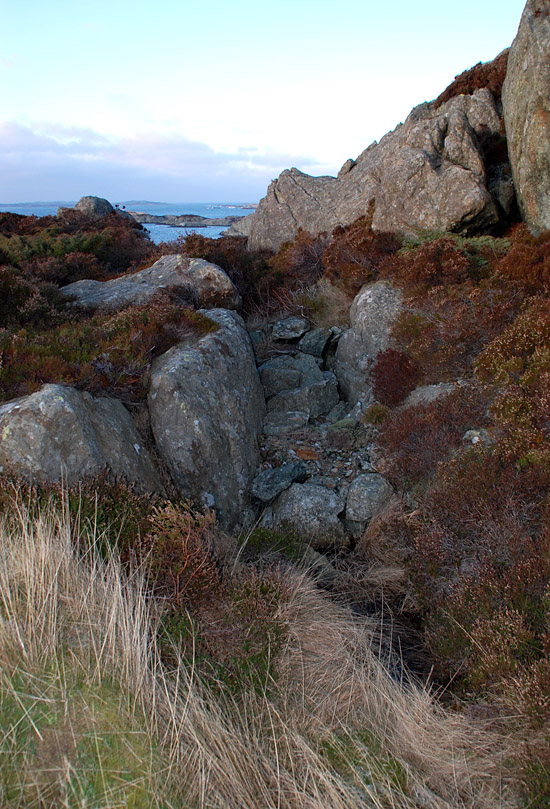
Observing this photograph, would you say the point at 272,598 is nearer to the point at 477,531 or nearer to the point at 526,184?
the point at 477,531

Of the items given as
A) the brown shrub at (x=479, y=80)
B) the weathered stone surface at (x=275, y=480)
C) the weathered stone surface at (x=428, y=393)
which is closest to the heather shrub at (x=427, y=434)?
the weathered stone surface at (x=428, y=393)

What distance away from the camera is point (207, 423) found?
687cm

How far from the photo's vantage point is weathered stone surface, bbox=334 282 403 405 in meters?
9.05

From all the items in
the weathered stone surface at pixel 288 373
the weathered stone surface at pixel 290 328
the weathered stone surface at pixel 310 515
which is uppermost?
the weathered stone surface at pixel 290 328

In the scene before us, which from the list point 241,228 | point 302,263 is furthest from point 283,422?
Answer: point 241,228

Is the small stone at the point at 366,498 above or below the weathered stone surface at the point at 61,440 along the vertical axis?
below

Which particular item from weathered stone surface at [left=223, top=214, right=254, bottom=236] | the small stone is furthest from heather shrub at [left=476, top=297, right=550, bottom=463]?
weathered stone surface at [left=223, top=214, right=254, bottom=236]

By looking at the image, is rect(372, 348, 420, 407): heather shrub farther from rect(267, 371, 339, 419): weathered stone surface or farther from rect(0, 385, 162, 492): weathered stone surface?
rect(0, 385, 162, 492): weathered stone surface

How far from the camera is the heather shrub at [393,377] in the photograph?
806 cm

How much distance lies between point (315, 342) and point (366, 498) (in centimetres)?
448

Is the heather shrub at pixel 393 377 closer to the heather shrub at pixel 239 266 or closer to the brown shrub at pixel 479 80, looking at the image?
the heather shrub at pixel 239 266

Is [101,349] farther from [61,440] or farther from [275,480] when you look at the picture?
[275,480]

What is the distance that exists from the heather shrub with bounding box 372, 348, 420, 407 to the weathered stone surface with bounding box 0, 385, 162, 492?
4.03m

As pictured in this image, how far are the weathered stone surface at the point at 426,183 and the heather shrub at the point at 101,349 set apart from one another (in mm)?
5238
